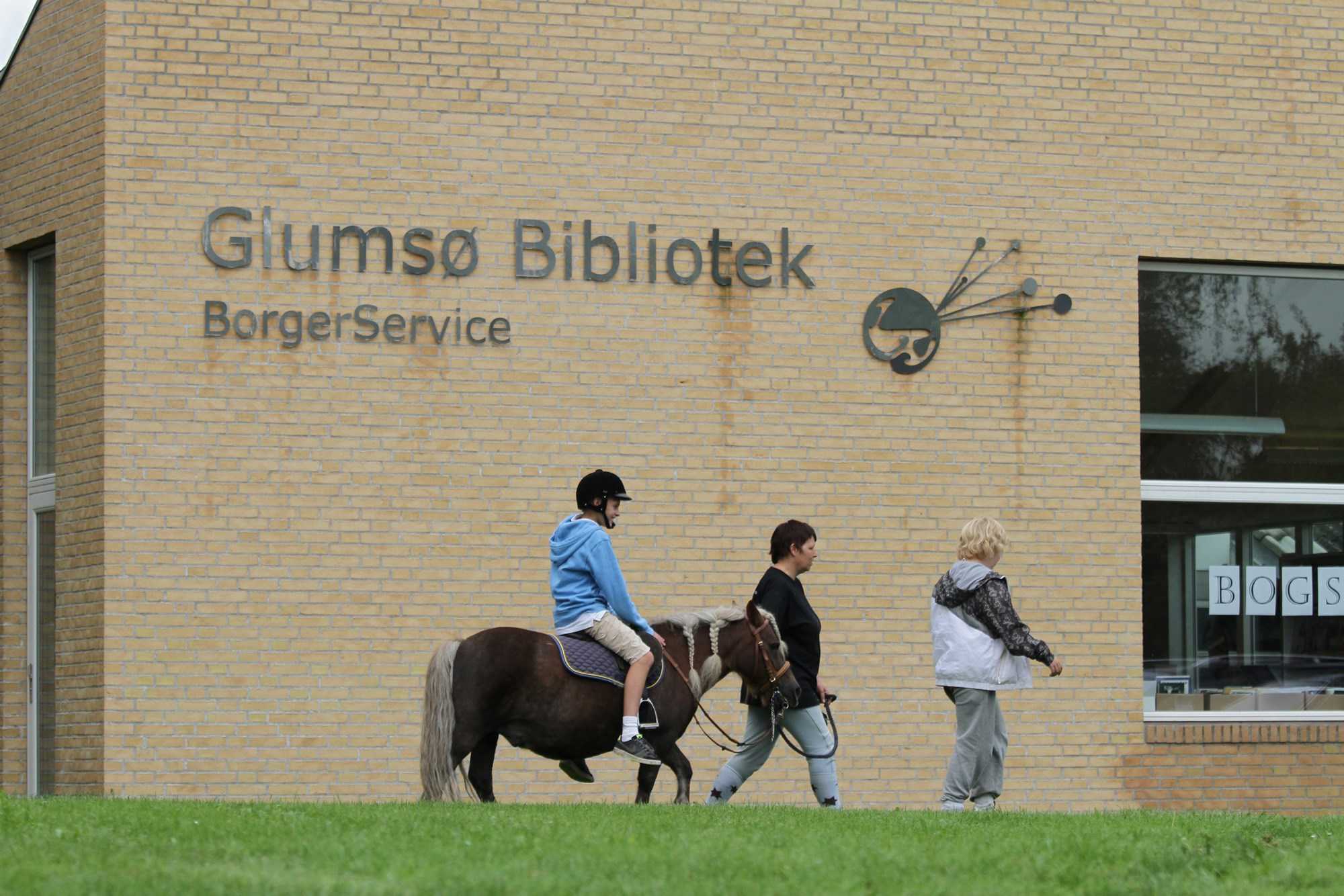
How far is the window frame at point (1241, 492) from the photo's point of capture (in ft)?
48.2

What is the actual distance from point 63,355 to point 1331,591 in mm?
10125

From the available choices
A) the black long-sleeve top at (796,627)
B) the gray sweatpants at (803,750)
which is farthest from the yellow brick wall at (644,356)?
the black long-sleeve top at (796,627)

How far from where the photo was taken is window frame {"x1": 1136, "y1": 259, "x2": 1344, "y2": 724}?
14695 millimetres

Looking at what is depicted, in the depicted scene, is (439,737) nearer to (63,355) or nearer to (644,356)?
(644,356)

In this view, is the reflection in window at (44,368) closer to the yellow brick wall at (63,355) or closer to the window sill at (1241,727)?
the yellow brick wall at (63,355)

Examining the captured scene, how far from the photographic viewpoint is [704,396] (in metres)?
13.9

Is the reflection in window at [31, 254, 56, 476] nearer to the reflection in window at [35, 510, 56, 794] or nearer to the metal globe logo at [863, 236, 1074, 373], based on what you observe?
the reflection in window at [35, 510, 56, 794]

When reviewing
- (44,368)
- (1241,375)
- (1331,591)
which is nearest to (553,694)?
(44,368)

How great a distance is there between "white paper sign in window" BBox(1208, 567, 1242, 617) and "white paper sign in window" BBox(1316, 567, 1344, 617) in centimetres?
72

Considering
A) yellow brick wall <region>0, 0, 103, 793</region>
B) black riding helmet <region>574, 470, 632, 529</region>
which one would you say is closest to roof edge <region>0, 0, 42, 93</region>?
yellow brick wall <region>0, 0, 103, 793</region>

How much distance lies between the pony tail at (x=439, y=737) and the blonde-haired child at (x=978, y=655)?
282cm

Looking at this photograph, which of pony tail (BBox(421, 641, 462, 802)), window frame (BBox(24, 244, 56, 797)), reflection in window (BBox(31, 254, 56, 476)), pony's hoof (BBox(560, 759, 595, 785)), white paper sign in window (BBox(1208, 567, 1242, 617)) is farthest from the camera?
white paper sign in window (BBox(1208, 567, 1242, 617))

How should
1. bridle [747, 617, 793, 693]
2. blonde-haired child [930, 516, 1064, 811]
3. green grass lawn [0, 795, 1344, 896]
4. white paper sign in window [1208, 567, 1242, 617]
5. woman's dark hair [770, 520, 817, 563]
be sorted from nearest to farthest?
green grass lawn [0, 795, 1344, 896]
blonde-haired child [930, 516, 1064, 811]
bridle [747, 617, 793, 693]
woman's dark hair [770, 520, 817, 563]
white paper sign in window [1208, 567, 1242, 617]

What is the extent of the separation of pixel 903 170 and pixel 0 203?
7164 millimetres
